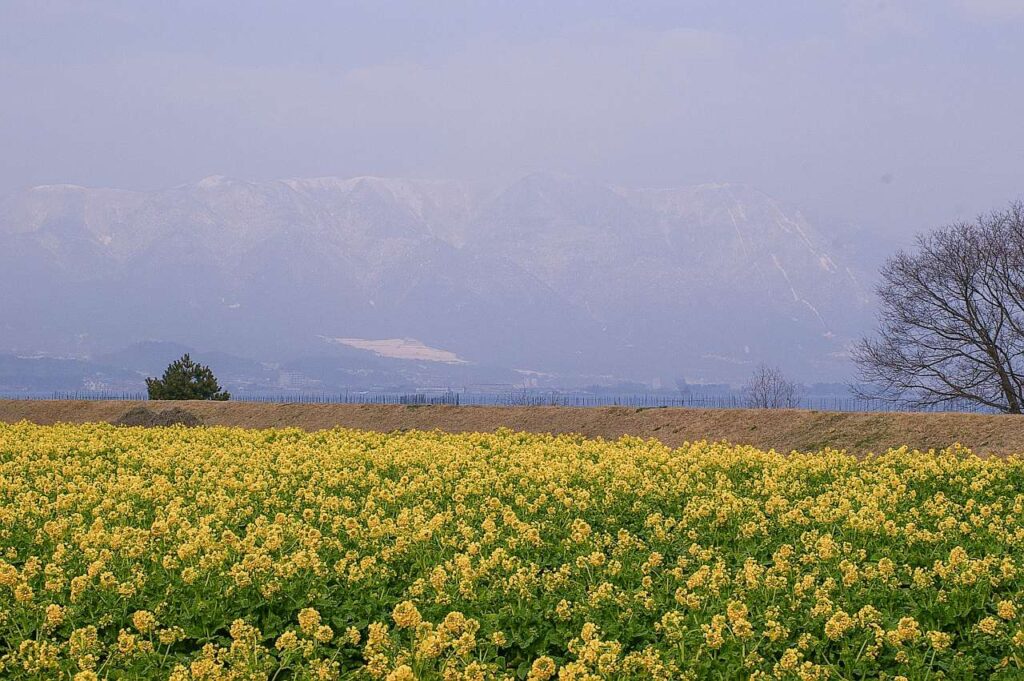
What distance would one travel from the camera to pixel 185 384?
156 ft

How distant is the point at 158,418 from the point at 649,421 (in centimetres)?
1659

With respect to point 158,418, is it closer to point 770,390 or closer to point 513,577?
point 513,577

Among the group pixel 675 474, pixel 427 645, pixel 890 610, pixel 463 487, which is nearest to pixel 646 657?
pixel 427 645

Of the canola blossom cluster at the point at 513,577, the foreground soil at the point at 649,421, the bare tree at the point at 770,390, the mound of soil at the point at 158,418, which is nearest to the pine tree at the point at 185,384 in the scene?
the foreground soil at the point at 649,421

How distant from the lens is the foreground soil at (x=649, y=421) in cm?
2486

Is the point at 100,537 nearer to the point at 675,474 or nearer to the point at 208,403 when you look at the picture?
the point at 675,474

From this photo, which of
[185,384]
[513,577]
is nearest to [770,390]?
[185,384]

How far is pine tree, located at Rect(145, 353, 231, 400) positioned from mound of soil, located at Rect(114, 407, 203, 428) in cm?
1180

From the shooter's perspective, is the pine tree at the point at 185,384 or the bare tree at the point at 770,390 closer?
the pine tree at the point at 185,384

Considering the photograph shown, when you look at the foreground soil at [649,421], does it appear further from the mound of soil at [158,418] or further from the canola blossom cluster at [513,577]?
the canola blossom cluster at [513,577]

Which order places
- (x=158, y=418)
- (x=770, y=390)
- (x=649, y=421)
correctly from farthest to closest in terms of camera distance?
(x=770, y=390) → (x=158, y=418) → (x=649, y=421)

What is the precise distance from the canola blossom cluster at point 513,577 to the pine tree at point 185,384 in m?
33.1

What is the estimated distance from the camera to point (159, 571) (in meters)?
9.10

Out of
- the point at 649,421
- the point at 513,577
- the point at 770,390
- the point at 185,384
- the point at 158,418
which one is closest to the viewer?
the point at 513,577
